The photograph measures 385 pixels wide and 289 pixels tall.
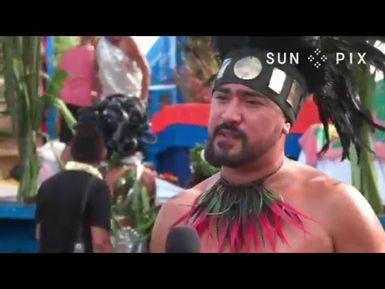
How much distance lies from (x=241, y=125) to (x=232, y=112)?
0.09m

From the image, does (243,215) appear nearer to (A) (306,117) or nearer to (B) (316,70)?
(A) (306,117)

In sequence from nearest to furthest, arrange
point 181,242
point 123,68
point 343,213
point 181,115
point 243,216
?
point 181,242 < point 343,213 < point 243,216 < point 181,115 < point 123,68

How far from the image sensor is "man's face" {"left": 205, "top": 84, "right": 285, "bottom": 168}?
4.85 metres

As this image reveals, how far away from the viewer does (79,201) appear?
5.04 m

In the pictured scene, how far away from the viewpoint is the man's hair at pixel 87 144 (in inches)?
Result: 199

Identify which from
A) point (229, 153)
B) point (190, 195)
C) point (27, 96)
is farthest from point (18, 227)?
point (229, 153)

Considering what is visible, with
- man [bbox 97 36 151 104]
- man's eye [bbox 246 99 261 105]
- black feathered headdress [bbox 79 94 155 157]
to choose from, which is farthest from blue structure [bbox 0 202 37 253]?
man's eye [bbox 246 99 261 105]

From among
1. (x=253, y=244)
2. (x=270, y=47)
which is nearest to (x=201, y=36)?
(x=270, y=47)

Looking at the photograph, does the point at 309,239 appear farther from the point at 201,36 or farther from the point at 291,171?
the point at 201,36

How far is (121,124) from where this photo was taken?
5039mm

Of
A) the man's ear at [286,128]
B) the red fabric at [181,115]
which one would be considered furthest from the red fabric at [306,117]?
the red fabric at [181,115]

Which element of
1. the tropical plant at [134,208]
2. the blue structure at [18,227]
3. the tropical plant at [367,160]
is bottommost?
the blue structure at [18,227]

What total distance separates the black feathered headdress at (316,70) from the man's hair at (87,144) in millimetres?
747

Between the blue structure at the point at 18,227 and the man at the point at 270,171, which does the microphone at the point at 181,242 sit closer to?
the man at the point at 270,171
